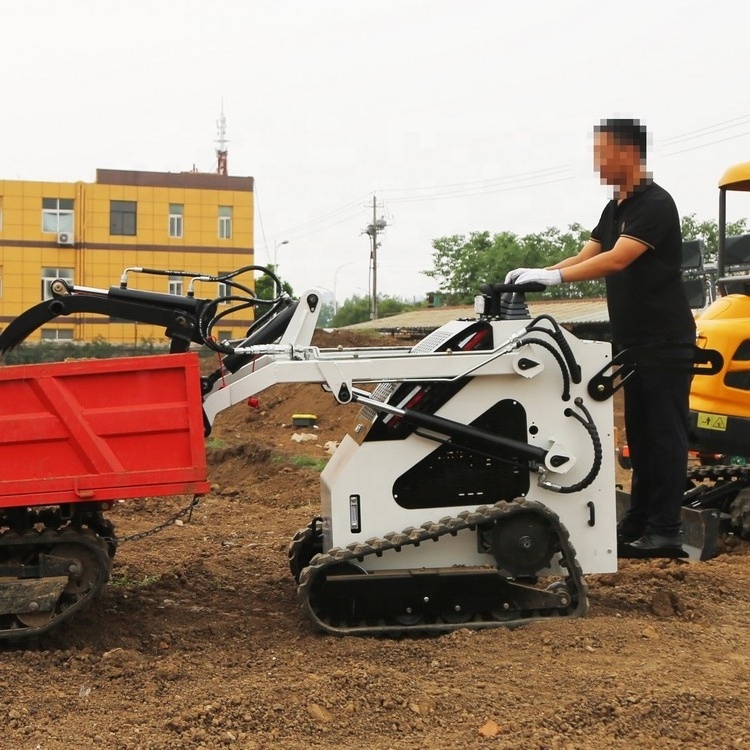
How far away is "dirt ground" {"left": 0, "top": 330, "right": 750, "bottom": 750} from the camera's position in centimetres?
392

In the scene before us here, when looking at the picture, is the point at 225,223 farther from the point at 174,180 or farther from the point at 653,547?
the point at 653,547

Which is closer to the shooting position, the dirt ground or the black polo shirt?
the dirt ground

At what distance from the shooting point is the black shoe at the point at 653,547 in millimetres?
5555

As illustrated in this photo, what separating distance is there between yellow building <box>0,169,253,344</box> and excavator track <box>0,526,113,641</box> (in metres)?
38.4

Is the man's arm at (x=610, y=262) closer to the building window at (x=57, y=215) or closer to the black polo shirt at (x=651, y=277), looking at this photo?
the black polo shirt at (x=651, y=277)

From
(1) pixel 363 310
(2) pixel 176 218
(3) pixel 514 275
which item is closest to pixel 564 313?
(2) pixel 176 218

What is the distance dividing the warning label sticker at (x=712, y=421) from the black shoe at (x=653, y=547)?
2.48 m

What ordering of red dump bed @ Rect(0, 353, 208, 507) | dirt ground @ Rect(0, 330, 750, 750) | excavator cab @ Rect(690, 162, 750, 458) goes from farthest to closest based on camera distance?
excavator cab @ Rect(690, 162, 750, 458)
red dump bed @ Rect(0, 353, 208, 507)
dirt ground @ Rect(0, 330, 750, 750)

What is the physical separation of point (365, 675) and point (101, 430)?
1.68 meters

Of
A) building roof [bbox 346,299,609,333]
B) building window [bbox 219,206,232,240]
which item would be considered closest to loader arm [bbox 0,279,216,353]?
building roof [bbox 346,299,609,333]

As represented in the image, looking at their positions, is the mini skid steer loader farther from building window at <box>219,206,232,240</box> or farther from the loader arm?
building window at <box>219,206,232,240</box>

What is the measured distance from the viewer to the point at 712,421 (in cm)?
788

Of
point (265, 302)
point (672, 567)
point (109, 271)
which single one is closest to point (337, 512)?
point (265, 302)

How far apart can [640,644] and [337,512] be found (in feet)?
5.17
